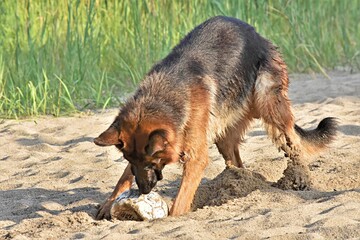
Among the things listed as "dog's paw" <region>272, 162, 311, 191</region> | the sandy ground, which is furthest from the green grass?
"dog's paw" <region>272, 162, 311, 191</region>

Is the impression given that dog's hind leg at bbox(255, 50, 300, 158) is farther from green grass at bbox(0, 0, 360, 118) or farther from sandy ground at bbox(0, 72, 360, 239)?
green grass at bbox(0, 0, 360, 118)

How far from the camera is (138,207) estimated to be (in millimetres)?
6016

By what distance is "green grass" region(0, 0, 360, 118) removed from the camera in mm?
10023

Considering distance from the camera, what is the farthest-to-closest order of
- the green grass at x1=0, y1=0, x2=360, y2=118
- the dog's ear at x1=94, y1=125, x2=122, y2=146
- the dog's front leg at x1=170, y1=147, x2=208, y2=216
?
the green grass at x1=0, y1=0, x2=360, y2=118 → the dog's front leg at x1=170, y1=147, x2=208, y2=216 → the dog's ear at x1=94, y1=125, x2=122, y2=146

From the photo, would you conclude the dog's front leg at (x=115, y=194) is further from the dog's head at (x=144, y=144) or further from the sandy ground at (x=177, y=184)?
the dog's head at (x=144, y=144)

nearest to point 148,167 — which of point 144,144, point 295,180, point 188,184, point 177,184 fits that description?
point 144,144

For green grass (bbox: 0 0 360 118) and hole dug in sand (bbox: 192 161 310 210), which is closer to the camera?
hole dug in sand (bbox: 192 161 310 210)

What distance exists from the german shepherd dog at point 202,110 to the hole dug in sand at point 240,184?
0.28 metres

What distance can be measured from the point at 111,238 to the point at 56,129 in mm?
4059

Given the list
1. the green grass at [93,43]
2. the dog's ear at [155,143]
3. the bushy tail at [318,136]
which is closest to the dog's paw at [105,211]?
the dog's ear at [155,143]

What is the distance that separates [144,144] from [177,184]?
66.5 inches

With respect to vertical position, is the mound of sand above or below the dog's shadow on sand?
above

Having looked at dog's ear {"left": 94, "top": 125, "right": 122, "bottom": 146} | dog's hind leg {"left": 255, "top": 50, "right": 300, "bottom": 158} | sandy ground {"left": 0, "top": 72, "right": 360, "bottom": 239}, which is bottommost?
sandy ground {"left": 0, "top": 72, "right": 360, "bottom": 239}

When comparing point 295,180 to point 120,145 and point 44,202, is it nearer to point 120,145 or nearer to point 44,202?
point 120,145
